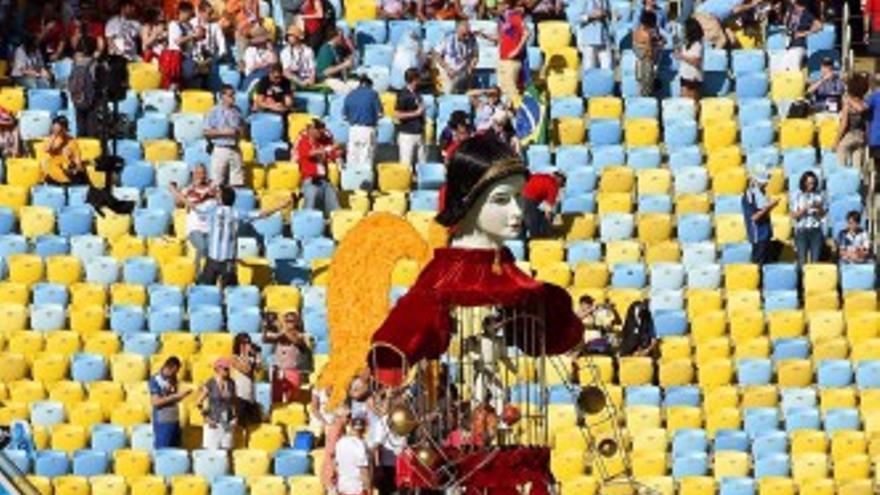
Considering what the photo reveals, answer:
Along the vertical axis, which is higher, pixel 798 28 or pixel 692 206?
pixel 798 28

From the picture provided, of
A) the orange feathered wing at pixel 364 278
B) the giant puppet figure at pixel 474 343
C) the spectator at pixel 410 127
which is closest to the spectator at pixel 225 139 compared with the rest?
the spectator at pixel 410 127

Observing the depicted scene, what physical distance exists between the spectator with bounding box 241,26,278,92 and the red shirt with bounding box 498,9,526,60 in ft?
7.30

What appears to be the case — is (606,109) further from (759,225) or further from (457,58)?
(759,225)

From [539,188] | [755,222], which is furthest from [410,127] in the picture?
[539,188]

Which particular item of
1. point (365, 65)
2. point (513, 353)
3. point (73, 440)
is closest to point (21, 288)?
point (73, 440)

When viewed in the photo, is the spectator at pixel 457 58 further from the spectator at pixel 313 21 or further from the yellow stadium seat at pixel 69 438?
the yellow stadium seat at pixel 69 438

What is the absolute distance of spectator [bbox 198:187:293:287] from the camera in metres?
43.0

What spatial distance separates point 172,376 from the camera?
4078cm

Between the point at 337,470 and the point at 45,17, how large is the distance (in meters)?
12.2

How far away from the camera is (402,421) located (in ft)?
90.3

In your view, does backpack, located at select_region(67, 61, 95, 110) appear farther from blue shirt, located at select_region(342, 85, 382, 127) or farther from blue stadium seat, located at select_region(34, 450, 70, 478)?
blue stadium seat, located at select_region(34, 450, 70, 478)

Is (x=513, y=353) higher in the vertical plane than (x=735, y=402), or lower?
higher

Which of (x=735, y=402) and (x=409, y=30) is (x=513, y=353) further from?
(x=409, y=30)

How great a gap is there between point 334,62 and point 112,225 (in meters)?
3.80
